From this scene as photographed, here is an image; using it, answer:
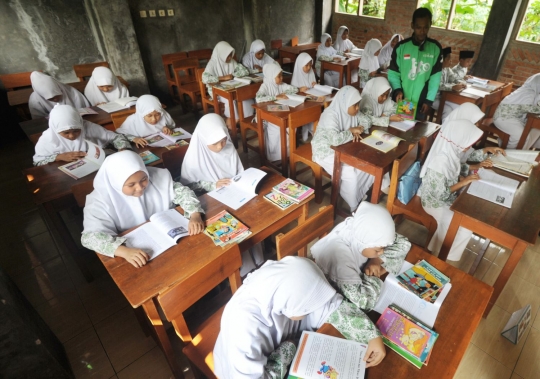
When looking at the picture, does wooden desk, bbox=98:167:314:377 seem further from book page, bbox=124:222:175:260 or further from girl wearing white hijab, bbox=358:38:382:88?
girl wearing white hijab, bbox=358:38:382:88

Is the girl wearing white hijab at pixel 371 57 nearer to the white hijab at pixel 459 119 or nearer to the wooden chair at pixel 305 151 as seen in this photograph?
the wooden chair at pixel 305 151

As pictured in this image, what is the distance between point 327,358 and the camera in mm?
1197

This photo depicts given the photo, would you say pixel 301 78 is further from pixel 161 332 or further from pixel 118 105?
pixel 161 332

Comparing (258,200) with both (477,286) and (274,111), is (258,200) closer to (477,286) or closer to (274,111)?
(477,286)

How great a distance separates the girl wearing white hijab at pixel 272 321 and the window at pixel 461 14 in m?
6.84

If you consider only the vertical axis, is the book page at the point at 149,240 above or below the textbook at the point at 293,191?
→ below

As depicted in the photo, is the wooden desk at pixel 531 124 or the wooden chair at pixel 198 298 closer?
the wooden chair at pixel 198 298

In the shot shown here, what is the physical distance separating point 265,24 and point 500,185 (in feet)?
21.3

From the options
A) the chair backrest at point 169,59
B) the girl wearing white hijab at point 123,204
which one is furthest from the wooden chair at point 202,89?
the girl wearing white hijab at point 123,204

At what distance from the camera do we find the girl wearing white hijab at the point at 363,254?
142 cm

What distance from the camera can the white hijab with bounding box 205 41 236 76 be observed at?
4.79 meters

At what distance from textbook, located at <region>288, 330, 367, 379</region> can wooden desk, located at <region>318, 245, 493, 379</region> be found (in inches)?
2.0

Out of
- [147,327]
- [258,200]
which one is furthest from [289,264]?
[147,327]

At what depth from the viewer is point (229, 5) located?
655 cm
